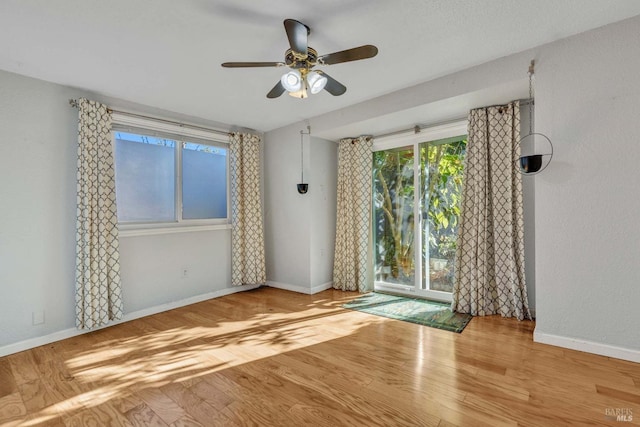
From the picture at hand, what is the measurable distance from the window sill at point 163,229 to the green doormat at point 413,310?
210 centimetres

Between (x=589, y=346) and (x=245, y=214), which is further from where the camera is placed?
(x=245, y=214)

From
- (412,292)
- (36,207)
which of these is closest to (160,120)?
(36,207)

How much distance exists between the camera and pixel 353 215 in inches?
170

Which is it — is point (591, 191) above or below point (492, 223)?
above

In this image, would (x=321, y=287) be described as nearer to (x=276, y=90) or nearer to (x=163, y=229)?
(x=163, y=229)

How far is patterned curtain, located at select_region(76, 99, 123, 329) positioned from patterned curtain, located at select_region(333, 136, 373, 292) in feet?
9.11

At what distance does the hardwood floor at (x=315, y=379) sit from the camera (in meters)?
1.63

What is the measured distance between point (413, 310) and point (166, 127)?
12.1ft

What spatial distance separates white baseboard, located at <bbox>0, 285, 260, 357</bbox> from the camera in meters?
2.49

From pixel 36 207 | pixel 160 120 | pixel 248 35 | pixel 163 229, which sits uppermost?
pixel 248 35

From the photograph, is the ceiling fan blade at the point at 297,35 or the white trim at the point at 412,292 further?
the white trim at the point at 412,292

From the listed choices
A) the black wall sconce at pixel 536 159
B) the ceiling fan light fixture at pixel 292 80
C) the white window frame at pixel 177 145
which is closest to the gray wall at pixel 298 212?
the white window frame at pixel 177 145

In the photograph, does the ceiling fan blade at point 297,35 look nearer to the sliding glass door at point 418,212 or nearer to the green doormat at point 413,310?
the sliding glass door at point 418,212

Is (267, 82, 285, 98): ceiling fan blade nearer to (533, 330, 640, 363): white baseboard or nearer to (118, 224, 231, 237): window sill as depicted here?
(118, 224, 231, 237): window sill
